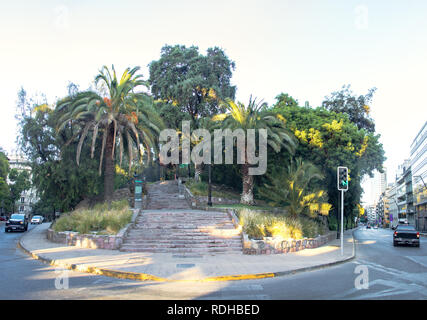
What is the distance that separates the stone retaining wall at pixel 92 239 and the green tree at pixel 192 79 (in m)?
26.5

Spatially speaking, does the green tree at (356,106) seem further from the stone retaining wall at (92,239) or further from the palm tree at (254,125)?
the stone retaining wall at (92,239)

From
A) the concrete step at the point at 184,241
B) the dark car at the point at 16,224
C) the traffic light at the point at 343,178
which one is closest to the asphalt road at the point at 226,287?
the traffic light at the point at 343,178

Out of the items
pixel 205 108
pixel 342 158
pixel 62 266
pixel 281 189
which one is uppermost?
pixel 205 108

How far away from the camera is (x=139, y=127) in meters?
24.7


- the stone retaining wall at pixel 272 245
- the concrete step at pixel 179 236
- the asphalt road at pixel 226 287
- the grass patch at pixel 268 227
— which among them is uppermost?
the grass patch at pixel 268 227

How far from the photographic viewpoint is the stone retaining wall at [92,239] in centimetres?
1711

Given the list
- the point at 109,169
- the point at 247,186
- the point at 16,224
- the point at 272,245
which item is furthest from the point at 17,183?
the point at 272,245

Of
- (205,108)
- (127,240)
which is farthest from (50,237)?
(205,108)

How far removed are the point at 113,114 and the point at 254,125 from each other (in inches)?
427

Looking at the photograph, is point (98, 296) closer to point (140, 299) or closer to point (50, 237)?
point (140, 299)

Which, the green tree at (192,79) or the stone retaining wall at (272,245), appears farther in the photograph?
the green tree at (192,79)
